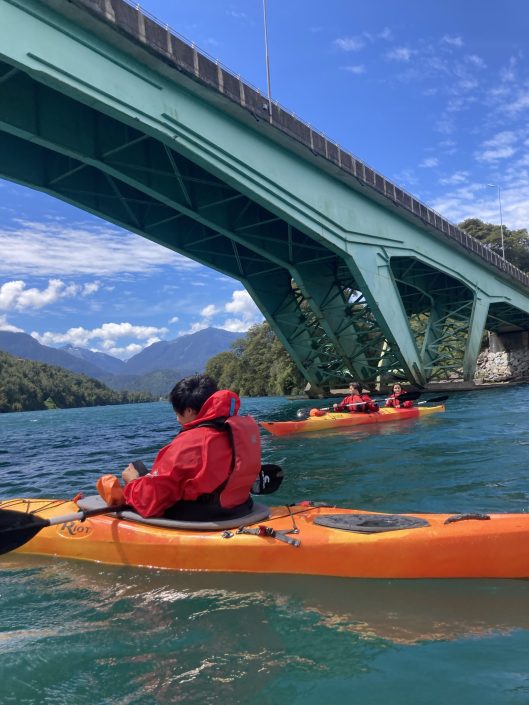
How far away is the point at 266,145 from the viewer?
16.9 meters

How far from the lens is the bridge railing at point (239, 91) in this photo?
1238 cm

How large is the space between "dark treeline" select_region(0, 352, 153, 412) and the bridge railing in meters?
73.3

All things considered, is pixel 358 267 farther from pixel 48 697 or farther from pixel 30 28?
pixel 48 697

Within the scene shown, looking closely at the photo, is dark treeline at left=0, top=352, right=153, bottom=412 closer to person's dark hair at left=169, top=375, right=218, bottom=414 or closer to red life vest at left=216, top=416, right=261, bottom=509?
person's dark hair at left=169, top=375, right=218, bottom=414

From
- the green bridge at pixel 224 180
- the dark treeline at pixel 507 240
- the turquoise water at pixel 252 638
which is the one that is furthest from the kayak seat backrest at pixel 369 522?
the dark treeline at pixel 507 240

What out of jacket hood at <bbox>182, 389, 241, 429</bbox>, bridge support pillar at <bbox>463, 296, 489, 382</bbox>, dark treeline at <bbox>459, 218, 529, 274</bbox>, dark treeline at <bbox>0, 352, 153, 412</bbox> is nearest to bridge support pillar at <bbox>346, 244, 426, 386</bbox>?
bridge support pillar at <bbox>463, 296, 489, 382</bbox>

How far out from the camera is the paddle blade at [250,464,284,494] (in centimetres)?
444

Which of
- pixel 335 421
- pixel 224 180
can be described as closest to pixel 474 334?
pixel 335 421

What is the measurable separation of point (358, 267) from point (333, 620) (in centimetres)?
1827

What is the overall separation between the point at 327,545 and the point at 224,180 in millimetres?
14031

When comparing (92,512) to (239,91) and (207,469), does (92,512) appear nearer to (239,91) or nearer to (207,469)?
(207,469)

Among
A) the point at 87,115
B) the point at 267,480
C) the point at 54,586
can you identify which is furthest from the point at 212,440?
the point at 87,115

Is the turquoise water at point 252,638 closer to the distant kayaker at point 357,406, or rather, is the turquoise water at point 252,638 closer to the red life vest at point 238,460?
the red life vest at point 238,460

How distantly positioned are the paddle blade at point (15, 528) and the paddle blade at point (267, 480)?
1.68 metres
